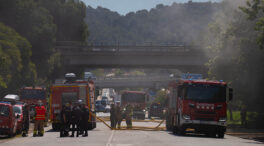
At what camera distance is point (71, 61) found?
70500mm

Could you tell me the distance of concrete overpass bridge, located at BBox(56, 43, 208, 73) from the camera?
6806 centimetres

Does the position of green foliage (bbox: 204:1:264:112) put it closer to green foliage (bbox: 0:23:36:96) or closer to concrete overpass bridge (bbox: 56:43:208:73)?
green foliage (bbox: 0:23:36:96)

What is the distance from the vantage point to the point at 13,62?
4781 cm

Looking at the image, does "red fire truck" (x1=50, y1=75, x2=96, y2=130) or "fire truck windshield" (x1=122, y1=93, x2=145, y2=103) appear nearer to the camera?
"red fire truck" (x1=50, y1=75, x2=96, y2=130)

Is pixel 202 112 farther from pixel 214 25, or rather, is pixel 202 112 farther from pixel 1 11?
pixel 1 11

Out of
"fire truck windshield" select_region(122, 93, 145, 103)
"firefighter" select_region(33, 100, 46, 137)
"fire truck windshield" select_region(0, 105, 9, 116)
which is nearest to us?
"fire truck windshield" select_region(0, 105, 9, 116)

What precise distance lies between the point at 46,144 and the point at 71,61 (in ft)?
166

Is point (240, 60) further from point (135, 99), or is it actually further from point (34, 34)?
point (34, 34)

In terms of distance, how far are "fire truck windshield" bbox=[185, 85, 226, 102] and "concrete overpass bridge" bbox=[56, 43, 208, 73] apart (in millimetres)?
40174

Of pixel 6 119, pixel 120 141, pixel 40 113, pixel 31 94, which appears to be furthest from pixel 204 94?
pixel 31 94

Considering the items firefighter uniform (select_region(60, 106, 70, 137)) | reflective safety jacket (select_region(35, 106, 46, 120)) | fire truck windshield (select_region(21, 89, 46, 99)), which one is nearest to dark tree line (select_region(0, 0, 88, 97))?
fire truck windshield (select_region(21, 89, 46, 99))

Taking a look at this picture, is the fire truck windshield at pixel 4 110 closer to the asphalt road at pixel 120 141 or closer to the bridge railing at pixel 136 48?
the asphalt road at pixel 120 141

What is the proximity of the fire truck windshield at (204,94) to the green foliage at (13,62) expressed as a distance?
18.7 m

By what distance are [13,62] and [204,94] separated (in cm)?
2458
